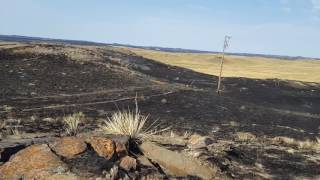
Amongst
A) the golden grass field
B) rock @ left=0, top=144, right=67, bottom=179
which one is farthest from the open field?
the golden grass field

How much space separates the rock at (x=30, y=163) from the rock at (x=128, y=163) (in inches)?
A: 45.2

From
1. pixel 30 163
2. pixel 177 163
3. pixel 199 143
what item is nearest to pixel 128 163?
pixel 177 163

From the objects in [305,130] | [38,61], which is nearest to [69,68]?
[38,61]

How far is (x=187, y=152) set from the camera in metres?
11.8

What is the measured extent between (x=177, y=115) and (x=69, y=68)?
1654 cm

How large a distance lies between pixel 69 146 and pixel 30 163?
845 millimetres

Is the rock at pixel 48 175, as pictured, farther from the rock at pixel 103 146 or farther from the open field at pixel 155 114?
the rock at pixel 103 146

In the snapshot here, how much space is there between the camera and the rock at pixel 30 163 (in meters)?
9.12

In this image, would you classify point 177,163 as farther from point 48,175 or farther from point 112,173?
point 48,175

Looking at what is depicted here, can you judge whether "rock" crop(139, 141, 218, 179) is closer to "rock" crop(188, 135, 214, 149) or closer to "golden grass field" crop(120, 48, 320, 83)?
"rock" crop(188, 135, 214, 149)

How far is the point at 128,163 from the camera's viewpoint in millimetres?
9922

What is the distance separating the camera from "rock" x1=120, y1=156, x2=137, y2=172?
32.2 feet

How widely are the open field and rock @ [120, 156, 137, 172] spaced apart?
114mm

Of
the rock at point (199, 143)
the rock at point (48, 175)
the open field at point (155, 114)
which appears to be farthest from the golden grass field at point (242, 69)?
the rock at point (48, 175)
